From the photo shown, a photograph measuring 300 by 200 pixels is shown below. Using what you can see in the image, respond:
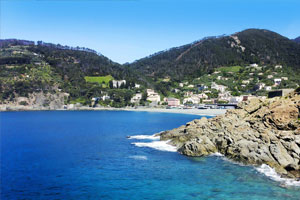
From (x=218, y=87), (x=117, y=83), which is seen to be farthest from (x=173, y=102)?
(x=117, y=83)

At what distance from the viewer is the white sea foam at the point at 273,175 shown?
1970cm

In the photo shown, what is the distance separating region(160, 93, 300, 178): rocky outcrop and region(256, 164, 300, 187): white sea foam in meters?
0.49

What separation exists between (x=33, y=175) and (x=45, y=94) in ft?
380

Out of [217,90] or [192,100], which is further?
[217,90]

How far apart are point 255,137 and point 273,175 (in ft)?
21.9

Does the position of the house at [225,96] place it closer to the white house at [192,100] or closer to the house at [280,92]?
the white house at [192,100]

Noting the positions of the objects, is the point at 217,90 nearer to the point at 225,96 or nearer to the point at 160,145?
the point at 225,96

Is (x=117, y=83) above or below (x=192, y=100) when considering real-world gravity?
above

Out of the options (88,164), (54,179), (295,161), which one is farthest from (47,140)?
(295,161)

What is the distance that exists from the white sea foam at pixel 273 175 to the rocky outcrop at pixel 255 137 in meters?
0.49

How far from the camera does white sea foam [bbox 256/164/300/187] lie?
1970 centimetres

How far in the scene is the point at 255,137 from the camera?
91.1 ft

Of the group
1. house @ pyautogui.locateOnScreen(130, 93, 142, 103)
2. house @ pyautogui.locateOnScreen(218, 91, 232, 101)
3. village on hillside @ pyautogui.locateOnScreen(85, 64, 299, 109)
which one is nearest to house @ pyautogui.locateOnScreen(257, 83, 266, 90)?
village on hillside @ pyautogui.locateOnScreen(85, 64, 299, 109)

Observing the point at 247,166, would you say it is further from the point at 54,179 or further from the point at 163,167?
the point at 54,179
